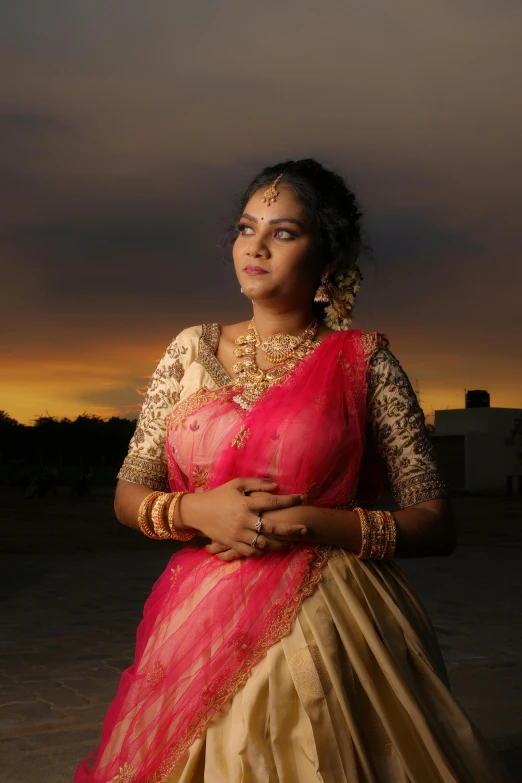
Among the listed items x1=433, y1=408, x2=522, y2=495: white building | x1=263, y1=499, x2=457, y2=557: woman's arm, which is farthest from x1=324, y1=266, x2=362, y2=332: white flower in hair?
x1=433, y1=408, x2=522, y2=495: white building

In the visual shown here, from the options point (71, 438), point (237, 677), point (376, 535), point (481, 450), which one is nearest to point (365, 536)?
point (376, 535)

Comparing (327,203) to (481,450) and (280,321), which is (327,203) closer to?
(280,321)

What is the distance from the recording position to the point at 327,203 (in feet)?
7.87

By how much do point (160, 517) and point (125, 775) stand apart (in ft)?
1.93

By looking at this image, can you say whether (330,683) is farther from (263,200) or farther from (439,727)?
(263,200)

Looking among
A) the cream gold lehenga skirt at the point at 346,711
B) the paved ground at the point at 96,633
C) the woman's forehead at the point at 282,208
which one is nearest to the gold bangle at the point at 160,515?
the cream gold lehenga skirt at the point at 346,711

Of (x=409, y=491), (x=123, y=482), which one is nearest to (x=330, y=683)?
(x=409, y=491)

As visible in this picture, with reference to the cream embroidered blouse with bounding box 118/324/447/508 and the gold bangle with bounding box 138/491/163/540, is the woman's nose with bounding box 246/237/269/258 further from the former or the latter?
the gold bangle with bounding box 138/491/163/540

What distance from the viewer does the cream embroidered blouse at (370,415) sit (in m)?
2.27

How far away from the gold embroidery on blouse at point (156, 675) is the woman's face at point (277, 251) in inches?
37.0

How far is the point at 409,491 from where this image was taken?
227cm

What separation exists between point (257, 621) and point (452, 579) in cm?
866

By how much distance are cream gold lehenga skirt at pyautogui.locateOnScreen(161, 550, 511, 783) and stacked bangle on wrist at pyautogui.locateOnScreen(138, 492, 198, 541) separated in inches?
14.7

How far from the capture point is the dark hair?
2.38 meters
